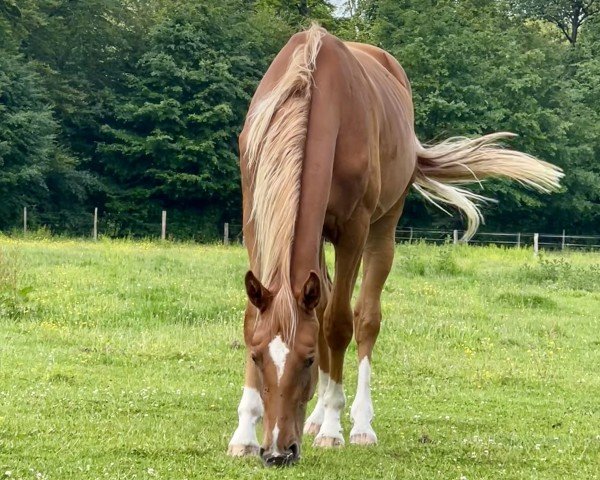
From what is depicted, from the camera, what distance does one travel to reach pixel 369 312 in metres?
6.02

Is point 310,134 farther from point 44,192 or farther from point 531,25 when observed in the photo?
point 531,25

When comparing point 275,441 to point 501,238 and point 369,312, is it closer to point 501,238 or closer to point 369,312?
point 369,312

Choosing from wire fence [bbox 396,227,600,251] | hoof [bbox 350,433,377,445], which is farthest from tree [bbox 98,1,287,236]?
hoof [bbox 350,433,377,445]

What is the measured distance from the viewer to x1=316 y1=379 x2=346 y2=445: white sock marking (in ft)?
16.6

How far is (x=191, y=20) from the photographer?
3759cm

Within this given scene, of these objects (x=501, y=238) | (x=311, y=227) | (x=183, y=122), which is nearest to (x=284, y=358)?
(x=311, y=227)

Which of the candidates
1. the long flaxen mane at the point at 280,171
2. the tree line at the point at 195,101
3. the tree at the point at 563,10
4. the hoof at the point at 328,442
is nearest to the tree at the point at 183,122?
the tree line at the point at 195,101

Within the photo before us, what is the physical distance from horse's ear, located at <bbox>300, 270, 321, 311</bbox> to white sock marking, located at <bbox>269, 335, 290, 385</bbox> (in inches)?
8.5

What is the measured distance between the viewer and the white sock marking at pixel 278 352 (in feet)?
12.5

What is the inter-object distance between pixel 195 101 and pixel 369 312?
30.0 m

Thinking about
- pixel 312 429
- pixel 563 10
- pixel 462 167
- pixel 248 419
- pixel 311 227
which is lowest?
pixel 312 429

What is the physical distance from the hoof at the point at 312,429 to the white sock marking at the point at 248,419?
2.83 feet

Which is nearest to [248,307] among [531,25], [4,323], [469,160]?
[469,160]

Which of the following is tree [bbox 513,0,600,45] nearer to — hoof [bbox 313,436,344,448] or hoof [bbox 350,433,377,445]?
hoof [bbox 350,433,377,445]
